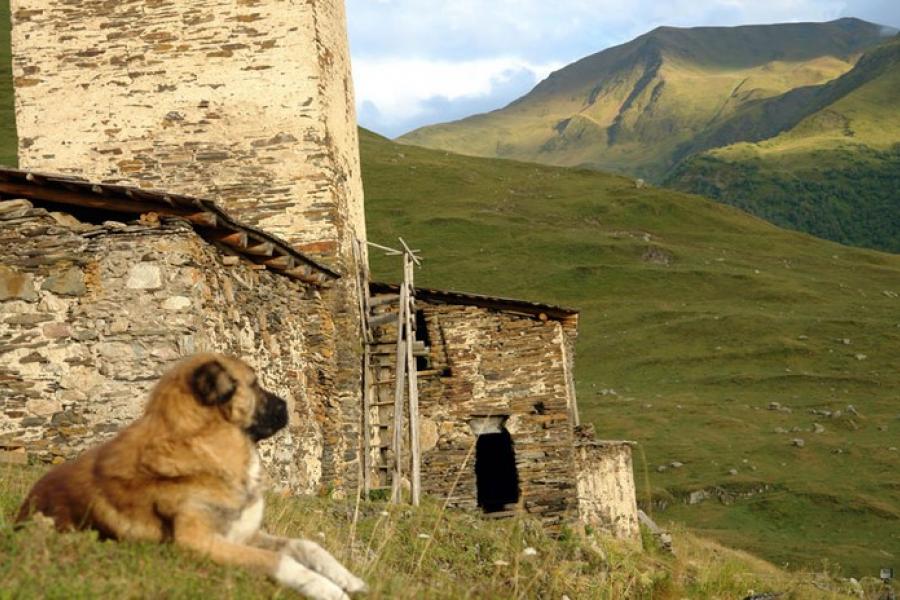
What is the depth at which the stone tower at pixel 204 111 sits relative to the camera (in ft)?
53.8

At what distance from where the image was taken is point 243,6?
1673 centimetres

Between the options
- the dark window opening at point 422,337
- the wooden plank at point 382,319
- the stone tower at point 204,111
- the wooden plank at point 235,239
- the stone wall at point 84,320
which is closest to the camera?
the stone wall at point 84,320

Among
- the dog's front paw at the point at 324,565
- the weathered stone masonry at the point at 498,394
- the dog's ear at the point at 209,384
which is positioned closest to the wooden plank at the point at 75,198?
the dog's ear at the point at 209,384

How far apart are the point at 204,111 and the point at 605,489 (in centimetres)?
974

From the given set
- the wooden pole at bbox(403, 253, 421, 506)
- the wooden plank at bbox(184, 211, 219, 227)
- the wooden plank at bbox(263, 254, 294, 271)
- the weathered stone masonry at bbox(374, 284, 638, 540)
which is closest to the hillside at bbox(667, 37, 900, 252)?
the weathered stone masonry at bbox(374, 284, 638, 540)

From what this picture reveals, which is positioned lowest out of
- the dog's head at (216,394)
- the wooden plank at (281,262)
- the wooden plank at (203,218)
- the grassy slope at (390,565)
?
the grassy slope at (390,565)

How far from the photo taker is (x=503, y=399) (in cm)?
1836

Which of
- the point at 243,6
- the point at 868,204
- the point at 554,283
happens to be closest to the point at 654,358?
the point at 554,283

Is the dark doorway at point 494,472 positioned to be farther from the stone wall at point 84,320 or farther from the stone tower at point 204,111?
the stone wall at point 84,320

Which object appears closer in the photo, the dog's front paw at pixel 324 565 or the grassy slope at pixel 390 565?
the grassy slope at pixel 390 565

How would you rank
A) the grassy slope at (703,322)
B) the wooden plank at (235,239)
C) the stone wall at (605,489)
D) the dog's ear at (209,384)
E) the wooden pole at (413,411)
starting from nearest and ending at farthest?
1. the dog's ear at (209,384)
2. the wooden plank at (235,239)
3. the wooden pole at (413,411)
4. the stone wall at (605,489)
5. the grassy slope at (703,322)

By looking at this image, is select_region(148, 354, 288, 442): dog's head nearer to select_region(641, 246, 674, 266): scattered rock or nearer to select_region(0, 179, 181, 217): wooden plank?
select_region(0, 179, 181, 217): wooden plank

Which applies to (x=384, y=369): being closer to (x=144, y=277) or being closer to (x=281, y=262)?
(x=281, y=262)

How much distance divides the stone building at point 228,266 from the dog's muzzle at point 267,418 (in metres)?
5.52
